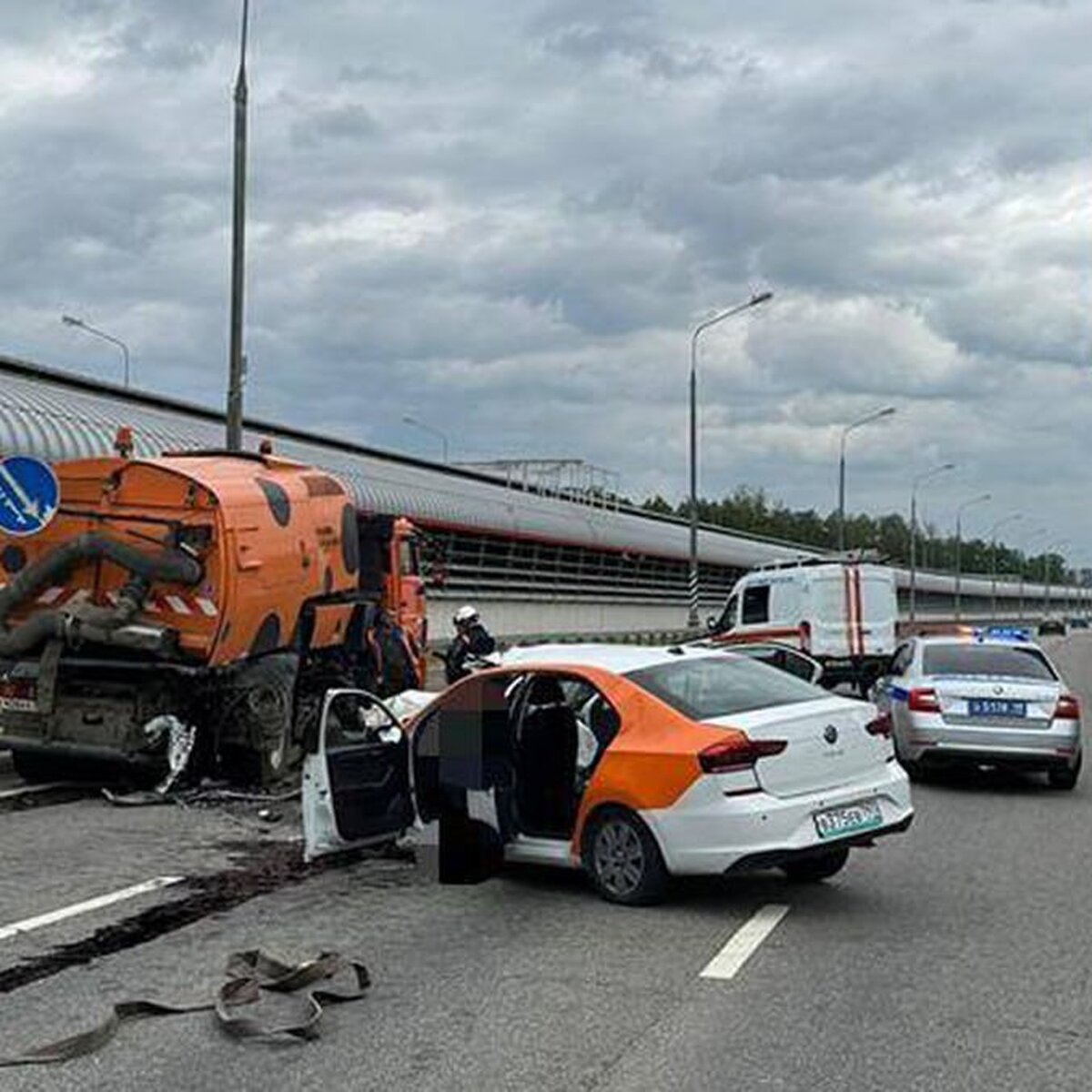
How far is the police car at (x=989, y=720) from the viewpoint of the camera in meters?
14.5

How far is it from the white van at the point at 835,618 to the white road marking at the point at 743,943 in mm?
19237

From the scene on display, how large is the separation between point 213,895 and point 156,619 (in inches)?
190

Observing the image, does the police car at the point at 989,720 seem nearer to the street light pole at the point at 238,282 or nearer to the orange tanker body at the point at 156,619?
the orange tanker body at the point at 156,619

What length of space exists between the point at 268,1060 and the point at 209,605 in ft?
26.2

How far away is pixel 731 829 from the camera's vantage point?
8289 mm

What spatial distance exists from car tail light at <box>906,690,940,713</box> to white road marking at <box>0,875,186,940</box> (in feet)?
24.5

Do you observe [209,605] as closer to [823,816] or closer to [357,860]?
[357,860]

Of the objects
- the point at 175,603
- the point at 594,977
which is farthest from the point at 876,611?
the point at 594,977

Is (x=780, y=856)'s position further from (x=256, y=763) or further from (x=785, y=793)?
(x=256, y=763)

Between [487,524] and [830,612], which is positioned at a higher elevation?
[487,524]

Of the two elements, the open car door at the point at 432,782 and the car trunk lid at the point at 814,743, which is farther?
the open car door at the point at 432,782

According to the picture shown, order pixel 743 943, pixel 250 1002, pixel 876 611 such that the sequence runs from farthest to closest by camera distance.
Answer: pixel 876 611, pixel 743 943, pixel 250 1002

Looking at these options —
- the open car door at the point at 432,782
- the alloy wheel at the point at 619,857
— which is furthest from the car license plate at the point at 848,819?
the open car door at the point at 432,782

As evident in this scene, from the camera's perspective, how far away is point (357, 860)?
10.3 meters
